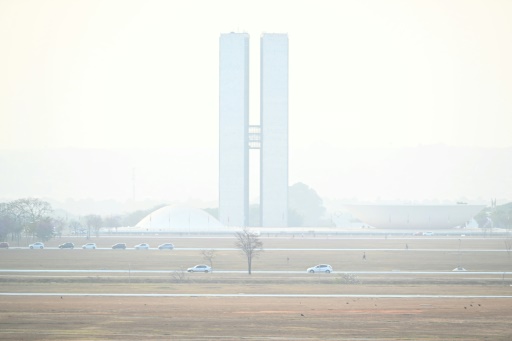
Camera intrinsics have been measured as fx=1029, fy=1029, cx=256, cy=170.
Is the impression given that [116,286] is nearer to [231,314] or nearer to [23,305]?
[23,305]

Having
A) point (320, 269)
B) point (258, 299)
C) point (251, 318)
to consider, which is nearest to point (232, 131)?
point (320, 269)

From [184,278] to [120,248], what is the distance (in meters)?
23.3

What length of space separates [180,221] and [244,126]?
38.0 ft

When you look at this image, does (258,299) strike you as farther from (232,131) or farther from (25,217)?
(232,131)

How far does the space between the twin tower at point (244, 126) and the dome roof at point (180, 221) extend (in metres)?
2.67

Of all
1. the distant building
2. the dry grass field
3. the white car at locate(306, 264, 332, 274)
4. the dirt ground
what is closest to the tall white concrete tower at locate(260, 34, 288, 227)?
the distant building

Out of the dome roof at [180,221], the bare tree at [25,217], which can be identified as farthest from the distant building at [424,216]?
the bare tree at [25,217]

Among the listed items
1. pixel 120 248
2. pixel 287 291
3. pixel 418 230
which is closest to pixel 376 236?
pixel 418 230

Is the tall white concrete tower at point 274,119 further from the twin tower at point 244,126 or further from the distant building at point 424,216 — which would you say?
the distant building at point 424,216

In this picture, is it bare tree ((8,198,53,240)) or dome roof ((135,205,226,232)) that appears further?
dome roof ((135,205,226,232))

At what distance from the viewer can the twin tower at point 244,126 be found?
339ft

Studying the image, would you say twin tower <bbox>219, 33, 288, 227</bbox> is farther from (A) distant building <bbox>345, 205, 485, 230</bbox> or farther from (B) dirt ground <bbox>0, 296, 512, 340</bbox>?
(B) dirt ground <bbox>0, 296, 512, 340</bbox>

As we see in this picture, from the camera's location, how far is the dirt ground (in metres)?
27.3

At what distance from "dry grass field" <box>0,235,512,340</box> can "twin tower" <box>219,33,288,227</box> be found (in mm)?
46494
